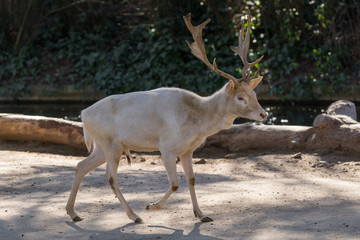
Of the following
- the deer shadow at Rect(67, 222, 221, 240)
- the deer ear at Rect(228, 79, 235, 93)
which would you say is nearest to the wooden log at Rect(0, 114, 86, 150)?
the deer shadow at Rect(67, 222, 221, 240)

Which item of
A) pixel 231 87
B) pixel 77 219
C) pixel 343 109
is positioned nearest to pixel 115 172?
pixel 77 219

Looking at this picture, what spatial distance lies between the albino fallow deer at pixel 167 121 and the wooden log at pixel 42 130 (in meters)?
3.78

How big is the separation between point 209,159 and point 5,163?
2.89 meters

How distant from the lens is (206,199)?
5840 mm

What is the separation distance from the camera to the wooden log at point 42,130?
9203 millimetres

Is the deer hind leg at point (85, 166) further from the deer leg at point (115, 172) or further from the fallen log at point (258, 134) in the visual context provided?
the fallen log at point (258, 134)

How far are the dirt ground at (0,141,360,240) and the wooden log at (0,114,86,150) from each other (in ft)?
2.17

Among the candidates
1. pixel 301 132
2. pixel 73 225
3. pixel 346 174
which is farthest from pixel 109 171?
pixel 301 132

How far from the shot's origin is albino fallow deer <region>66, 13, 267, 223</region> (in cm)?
511

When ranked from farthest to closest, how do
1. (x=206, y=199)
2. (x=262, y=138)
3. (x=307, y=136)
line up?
1. (x=262, y=138)
2. (x=307, y=136)
3. (x=206, y=199)

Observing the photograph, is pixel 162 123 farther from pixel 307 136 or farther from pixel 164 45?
pixel 164 45

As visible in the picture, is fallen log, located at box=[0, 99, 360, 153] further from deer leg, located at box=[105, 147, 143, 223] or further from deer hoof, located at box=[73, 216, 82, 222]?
deer hoof, located at box=[73, 216, 82, 222]

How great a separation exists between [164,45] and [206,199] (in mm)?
11057

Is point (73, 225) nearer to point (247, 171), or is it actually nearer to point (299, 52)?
point (247, 171)
